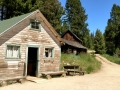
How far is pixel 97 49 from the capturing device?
49.1 m

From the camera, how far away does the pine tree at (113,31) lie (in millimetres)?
51938

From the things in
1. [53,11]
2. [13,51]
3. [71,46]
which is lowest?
[13,51]

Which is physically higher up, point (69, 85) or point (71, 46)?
point (71, 46)

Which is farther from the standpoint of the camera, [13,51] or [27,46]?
[27,46]

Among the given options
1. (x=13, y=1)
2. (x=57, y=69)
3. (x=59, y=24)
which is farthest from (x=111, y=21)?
(x=57, y=69)

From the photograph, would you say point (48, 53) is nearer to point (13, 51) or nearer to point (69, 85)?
point (13, 51)

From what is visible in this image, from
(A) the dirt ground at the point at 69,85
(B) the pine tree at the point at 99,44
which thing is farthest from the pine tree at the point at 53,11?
(A) the dirt ground at the point at 69,85

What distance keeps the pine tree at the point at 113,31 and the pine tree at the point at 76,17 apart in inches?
318

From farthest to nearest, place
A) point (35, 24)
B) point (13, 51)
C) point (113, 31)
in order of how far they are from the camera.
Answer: point (113, 31) < point (35, 24) < point (13, 51)

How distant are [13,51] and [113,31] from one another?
44.2m

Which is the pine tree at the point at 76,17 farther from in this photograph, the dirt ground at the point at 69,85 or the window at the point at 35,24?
the dirt ground at the point at 69,85

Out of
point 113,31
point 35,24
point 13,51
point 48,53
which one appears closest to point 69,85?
point 48,53

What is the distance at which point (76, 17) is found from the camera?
55.2 meters

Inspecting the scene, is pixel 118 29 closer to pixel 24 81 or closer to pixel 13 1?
pixel 13 1
